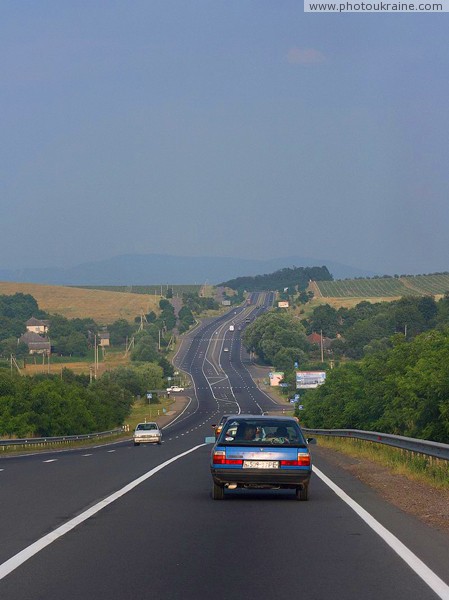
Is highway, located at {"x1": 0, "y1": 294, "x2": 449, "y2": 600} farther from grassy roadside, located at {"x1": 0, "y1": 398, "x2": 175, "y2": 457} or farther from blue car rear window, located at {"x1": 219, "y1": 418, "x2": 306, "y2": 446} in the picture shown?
grassy roadside, located at {"x1": 0, "y1": 398, "x2": 175, "y2": 457}

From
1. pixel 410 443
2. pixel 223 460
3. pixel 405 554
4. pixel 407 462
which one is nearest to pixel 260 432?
pixel 223 460

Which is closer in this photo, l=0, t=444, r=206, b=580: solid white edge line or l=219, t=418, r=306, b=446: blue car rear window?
l=0, t=444, r=206, b=580: solid white edge line

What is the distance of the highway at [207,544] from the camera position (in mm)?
9922

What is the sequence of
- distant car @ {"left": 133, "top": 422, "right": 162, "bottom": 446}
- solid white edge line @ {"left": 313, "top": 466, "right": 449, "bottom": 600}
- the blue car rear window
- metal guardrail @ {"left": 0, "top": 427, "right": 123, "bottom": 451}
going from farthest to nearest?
distant car @ {"left": 133, "top": 422, "right": 162, "bottom": 446}
metal guardrail @ {"left": 0, "top": 427, "right": 123, "bottom": 451}
the blue car rear window
solid white edge line @ {"left": 313, "top": 466, "right": 449, "bottom": 600}

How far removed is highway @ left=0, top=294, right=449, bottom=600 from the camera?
9.92 m

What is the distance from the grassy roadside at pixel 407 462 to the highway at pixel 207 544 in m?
1.47

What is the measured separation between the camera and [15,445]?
5347cm

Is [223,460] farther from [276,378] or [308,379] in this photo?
[276,378]

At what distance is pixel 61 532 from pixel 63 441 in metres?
51.6

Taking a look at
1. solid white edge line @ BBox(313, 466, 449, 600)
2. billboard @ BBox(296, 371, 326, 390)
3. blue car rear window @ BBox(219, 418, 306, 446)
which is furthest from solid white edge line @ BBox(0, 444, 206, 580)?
billboard @ BBox(296, 371, 326, 390)

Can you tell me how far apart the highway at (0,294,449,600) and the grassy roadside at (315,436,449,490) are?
4.81ft

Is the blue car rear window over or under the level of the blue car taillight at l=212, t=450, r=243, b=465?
over

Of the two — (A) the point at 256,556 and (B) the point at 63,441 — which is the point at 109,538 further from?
(B) the point at 63,441

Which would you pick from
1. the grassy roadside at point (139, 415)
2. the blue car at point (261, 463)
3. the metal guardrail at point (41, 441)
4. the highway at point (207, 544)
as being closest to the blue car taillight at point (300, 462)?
the blue car at point (261, 463)
